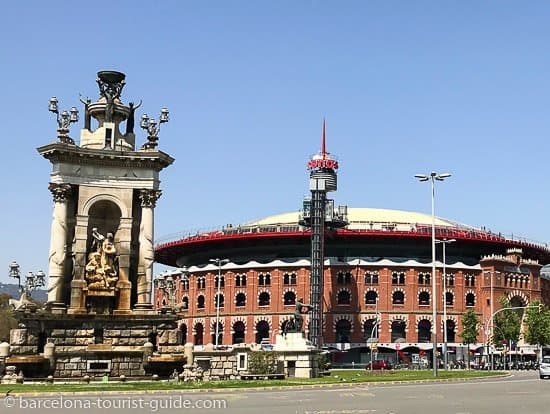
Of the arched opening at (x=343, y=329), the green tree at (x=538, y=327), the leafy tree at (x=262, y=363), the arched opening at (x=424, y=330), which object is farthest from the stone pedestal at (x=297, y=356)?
the arched opening at (x=424, y=330)

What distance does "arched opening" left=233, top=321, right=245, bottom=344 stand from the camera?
114 m

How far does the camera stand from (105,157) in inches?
1801

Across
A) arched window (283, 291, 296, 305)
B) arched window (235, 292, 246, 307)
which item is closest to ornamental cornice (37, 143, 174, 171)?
arched window (283, 291, 296, 305)

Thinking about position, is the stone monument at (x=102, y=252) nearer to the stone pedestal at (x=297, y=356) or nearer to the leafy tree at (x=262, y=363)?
the leafy tree at (x=262, y=363)

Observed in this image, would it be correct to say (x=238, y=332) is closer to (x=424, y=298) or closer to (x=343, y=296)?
(x=343, y=296)

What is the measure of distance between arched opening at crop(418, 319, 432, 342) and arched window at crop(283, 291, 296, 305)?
17.1 metres

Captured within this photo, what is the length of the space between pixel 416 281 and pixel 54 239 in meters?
Answer: 74.1

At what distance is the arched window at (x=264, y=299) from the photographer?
113031mm

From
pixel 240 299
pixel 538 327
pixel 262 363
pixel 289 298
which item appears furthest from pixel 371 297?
pixel 262 363

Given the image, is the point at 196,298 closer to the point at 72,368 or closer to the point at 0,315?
the point at 0,315

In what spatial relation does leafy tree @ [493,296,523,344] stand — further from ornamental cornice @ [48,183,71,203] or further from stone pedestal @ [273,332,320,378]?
ornamental cornice @ [48,183,71,203]

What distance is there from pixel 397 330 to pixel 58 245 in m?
72.9

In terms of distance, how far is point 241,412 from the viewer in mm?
22703

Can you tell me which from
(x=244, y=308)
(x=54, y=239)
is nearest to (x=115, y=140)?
(x=54, y=239)
